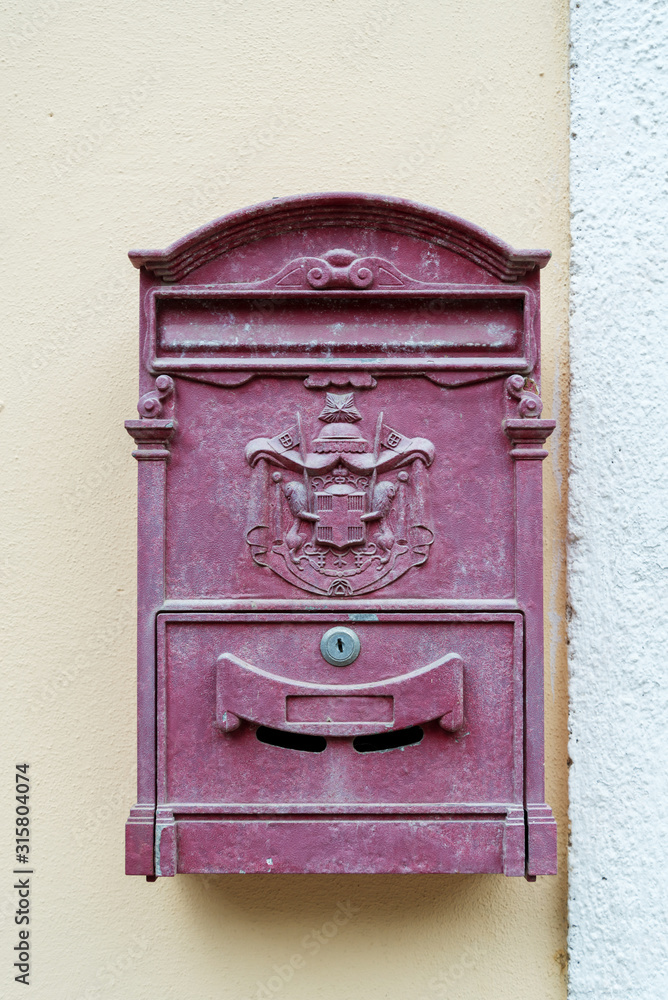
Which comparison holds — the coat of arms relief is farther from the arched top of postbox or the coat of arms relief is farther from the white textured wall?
the white textured wall

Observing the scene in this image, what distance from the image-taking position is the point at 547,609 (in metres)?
1.71

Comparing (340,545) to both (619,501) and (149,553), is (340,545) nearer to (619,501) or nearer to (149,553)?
(149,553)

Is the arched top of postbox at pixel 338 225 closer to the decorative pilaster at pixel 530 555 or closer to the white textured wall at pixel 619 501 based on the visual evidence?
the decorative pilaster at pixel 530 555

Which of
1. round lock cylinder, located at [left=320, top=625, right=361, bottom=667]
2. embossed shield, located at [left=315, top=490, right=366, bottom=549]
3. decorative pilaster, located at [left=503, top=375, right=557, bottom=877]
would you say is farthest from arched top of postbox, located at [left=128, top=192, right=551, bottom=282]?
round lock cylinder, located at [left=320, top=625, right=361, bottom=667]

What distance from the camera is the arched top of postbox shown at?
1.39 meters

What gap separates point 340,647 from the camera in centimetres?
139

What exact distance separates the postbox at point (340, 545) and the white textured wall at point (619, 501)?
0.34m

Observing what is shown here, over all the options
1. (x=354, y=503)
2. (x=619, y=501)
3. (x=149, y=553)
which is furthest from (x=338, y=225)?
(x=619, y=501)

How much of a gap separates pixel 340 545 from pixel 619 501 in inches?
27.6

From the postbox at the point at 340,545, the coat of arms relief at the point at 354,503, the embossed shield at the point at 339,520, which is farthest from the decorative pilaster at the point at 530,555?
the embossed shield at the point at 339,520

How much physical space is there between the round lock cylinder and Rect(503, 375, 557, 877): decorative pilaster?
33cm

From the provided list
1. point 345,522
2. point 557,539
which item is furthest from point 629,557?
point 345,522

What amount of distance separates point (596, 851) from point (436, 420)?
3.44 ft

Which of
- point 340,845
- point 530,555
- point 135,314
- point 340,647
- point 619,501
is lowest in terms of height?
point 340,845
